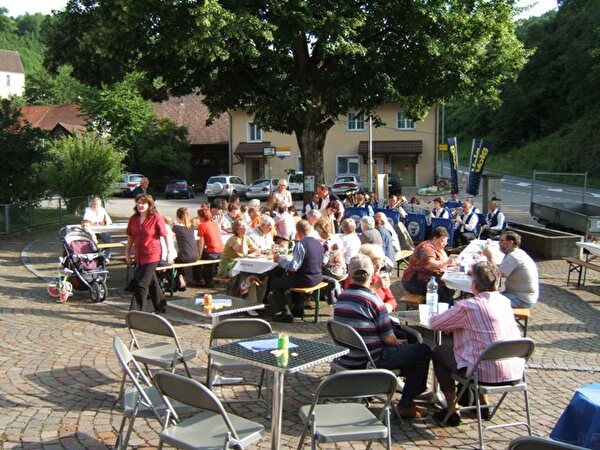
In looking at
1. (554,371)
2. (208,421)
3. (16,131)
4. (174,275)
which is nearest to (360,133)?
(16,131)

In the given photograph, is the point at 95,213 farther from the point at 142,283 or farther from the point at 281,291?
the point at 281,291

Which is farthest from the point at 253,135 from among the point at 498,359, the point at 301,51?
the point at 498,359

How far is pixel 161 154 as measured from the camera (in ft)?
156

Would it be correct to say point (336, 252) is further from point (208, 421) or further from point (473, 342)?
point (208, 421)

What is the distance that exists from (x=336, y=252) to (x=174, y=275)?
9.80ft

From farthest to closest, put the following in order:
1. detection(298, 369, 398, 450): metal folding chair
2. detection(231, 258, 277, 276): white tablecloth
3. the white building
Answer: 1. the white building
2. detection(231, 258, 277, 276): white tablecloth
3. detection(298, 369, 398, 450): metal folding chair

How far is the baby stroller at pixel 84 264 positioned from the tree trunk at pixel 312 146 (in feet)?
29.2

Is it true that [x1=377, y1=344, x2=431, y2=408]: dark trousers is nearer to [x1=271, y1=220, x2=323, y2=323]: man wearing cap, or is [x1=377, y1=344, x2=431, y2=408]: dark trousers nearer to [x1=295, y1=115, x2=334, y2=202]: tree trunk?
[x1=271, y1=220, x2=323, y2=323]: man wearing cap

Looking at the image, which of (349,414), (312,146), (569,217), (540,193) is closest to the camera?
(349,414)

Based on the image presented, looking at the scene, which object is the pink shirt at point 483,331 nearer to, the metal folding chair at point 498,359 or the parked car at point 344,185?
the metal folding chair at point 498,359

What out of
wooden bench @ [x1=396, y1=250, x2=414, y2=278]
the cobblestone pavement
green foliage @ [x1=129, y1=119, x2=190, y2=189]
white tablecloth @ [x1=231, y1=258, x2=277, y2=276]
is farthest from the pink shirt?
green foliage @ [x1=129, y1=119, x2=190, y2=189]

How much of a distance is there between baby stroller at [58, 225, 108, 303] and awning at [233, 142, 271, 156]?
3659 centimetres

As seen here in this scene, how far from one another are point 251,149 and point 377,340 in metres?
42.4

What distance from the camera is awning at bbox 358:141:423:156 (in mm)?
44356
